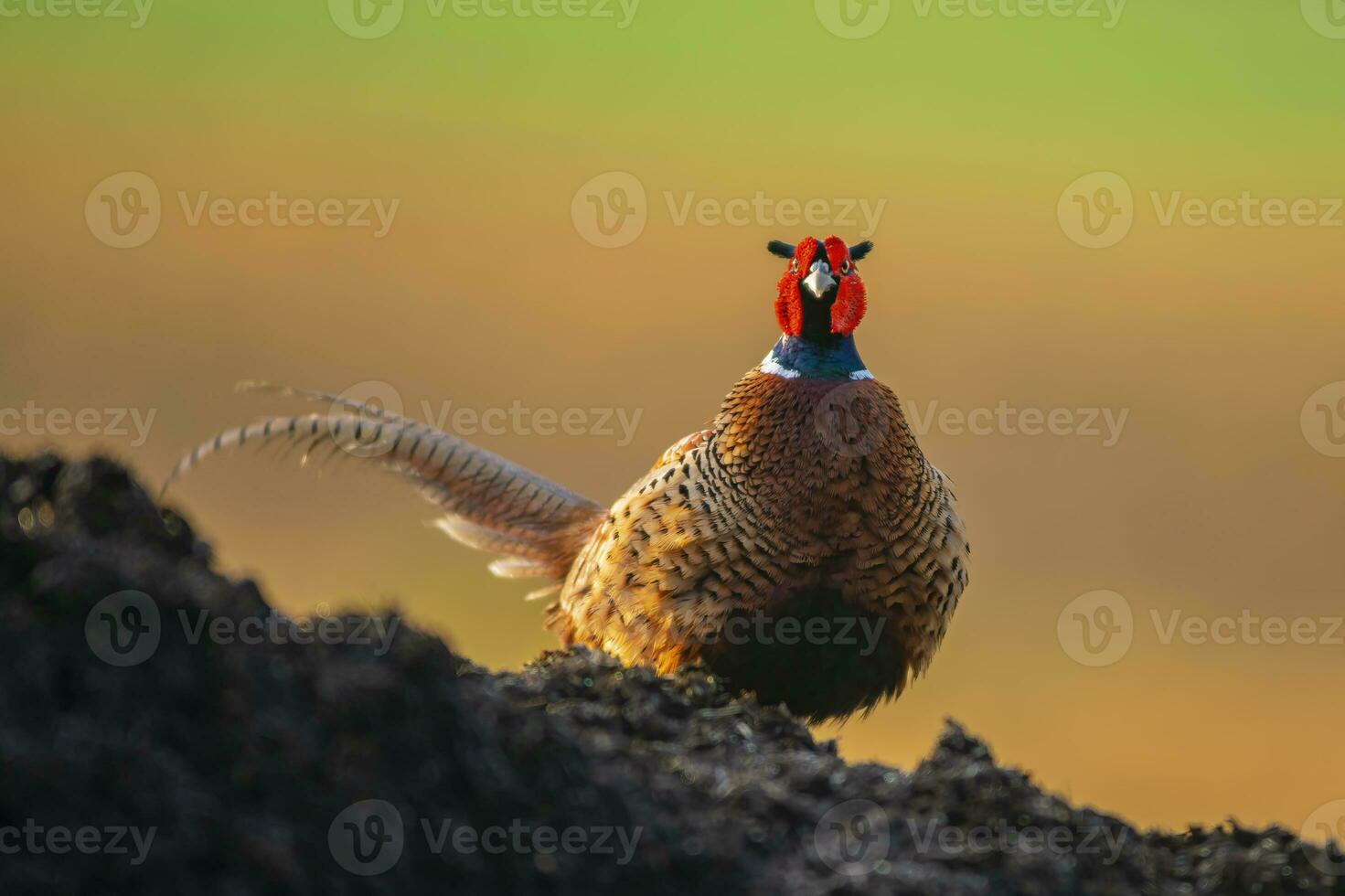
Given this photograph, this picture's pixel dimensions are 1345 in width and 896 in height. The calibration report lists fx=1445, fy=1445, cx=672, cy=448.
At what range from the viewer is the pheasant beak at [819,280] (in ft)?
18.0

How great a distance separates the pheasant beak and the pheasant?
0.03 ft

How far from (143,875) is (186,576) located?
2.68 ft

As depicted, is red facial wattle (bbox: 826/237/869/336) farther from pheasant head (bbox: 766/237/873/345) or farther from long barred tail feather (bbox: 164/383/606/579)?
long barred tail feather (bbox: 164/383/606/579)

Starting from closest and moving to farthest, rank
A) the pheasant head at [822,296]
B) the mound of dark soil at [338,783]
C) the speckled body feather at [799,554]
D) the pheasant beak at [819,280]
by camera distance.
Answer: the mound of dark soil at [338,783]
the speckled body feather at [799,554]
the pheasant beak at [819,280]
the pheasant head at [822,296]

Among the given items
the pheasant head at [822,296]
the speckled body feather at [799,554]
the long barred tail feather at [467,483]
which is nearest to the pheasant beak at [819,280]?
the pheasant head at [822,296]

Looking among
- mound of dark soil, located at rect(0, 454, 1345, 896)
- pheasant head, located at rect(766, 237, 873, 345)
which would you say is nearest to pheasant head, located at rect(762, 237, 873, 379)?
pheasant head, located at rect(766, 237, 873, 345)

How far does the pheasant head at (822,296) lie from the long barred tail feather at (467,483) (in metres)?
1.40

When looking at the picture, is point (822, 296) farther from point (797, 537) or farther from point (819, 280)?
point (797, 537)

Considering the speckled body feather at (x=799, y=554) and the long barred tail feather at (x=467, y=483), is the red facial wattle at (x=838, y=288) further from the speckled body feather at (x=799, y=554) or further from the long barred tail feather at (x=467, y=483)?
the long barred tail feather at (x=467, y=483)

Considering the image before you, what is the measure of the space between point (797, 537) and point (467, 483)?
1.77 meters

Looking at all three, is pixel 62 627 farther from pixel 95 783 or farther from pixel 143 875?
pixel 143 875

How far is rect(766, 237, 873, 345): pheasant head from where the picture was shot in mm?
5590

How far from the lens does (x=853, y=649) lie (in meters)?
5.35

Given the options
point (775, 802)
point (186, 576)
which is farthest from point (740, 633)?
point (186, 576)
